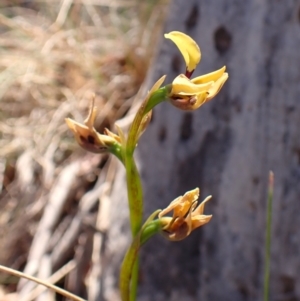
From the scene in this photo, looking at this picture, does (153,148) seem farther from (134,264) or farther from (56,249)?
(134,264)

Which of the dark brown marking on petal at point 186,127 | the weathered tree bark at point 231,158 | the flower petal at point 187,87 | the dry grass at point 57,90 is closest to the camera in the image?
the flower petal at point 187,87

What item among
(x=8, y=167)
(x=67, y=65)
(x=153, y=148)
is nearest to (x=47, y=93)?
(x=67, y=65)

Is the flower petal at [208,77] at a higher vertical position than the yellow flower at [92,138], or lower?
higher

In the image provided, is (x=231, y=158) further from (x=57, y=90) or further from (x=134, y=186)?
(x=57, y=90)

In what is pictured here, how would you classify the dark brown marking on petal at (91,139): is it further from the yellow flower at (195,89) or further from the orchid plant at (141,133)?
the yellow flower at (195,89)

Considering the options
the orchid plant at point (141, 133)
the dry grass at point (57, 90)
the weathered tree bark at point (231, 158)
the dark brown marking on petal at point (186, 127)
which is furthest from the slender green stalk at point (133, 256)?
the dry grass at point (57, 90)

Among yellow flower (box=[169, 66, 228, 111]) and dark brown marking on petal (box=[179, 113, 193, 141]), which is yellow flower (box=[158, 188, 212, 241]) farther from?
dark brown marking on petal (box=[179, 113, 193, 141])

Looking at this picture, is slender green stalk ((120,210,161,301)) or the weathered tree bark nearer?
slender green stalk ((120,210,161,301))

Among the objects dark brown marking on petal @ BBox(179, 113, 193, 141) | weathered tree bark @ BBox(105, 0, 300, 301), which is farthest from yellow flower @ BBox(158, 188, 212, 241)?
dark brown marking on petal @ BBox(179, 113, 193, 141)
